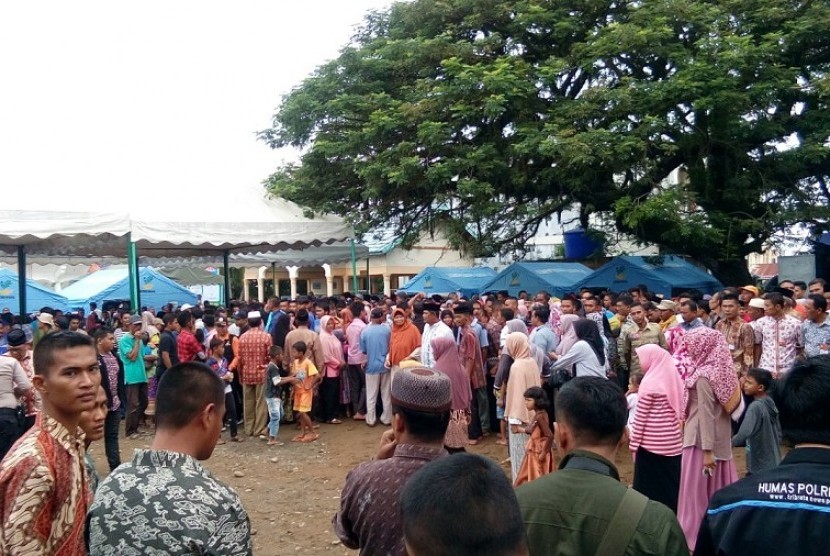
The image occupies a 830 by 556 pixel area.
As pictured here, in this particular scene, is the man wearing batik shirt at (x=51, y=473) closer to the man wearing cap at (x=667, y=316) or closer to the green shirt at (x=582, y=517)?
the green shirt at (x=582, y=517)

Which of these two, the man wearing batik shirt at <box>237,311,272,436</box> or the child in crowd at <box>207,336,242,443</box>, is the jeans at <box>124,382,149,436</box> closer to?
the child in crowd at <box>207,336,242,443</box>

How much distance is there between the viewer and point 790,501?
1955 millimetres

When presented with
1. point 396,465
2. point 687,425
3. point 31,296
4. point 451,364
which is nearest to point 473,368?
point 451,364

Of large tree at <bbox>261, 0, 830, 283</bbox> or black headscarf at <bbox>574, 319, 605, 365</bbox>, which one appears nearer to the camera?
black headscarf at <bbox>574, 319, 605, 365</bbox>

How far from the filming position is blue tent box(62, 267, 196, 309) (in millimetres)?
20641

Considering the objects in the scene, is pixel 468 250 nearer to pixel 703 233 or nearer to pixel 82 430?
pixel 703 233

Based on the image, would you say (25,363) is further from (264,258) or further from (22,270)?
(264,258)

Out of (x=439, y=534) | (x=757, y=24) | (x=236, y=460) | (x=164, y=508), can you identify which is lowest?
(x=236, y=460)

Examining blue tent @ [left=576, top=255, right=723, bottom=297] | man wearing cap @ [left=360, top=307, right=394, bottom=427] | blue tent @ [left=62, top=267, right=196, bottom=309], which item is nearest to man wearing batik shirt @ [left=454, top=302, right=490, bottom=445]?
man wearing cap @ [left=360, top=307, right=394, bottom=427]

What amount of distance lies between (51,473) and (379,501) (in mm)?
1068

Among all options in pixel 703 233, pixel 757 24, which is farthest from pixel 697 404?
pixel 757 24

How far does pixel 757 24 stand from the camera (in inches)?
538

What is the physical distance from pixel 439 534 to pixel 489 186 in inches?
481

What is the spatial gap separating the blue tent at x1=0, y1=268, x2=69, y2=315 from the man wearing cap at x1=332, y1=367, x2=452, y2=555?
2007 centimetres
